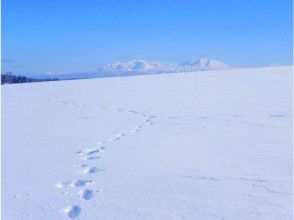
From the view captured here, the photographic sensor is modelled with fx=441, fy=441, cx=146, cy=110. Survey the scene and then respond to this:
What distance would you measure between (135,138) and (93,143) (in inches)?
26.2

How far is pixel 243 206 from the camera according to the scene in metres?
3.40

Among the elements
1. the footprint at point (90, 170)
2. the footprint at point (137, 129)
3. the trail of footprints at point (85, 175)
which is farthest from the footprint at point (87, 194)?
the footprint at point (137, 129)

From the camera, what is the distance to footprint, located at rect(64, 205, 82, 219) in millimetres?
3371

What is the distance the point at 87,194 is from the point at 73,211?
43 centimetres

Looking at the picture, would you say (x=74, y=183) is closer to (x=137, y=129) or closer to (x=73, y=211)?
(x=73, y=211)

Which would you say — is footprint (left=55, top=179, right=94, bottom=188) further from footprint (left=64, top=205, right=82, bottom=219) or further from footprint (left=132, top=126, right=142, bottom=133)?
footprint (left=132, top=126, right=142, bottom=133)

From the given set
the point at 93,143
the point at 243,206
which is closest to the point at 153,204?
the point at 243,206

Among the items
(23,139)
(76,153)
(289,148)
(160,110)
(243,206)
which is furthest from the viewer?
(160,110)

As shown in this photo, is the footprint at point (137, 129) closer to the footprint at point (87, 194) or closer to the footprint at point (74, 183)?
the footprint at point (74, 183)

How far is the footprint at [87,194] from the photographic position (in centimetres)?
378

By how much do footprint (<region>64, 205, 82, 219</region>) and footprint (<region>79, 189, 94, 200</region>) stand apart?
24 centimetres

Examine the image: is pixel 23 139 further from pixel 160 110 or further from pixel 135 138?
pixel 160 110

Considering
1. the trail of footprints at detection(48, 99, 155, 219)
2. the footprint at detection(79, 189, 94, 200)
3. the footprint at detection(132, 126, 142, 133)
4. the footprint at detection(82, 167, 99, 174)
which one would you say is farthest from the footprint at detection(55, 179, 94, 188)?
the footprint at detection(132, 126, 142, 133)

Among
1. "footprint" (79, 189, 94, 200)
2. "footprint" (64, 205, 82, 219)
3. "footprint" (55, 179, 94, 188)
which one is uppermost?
"footprint" (55, 179, 94, 188)
